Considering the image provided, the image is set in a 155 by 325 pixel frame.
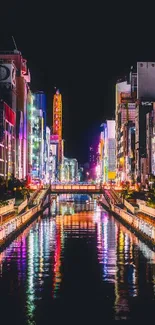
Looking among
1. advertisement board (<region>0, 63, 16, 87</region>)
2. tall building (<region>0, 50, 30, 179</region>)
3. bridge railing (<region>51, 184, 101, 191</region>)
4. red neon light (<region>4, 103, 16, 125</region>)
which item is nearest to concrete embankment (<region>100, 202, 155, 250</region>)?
bridge railing (<region>51, 184, 101, 191</region>)

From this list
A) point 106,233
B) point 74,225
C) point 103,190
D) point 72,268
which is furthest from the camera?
point 103,190

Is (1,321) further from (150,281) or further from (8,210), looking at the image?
(8,210)

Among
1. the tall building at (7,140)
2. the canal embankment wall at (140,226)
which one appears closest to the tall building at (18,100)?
the tall building at (7,140)

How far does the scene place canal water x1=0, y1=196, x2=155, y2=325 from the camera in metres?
23.9

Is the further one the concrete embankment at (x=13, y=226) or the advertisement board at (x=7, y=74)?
the advertisement board at (x=7, y=74)

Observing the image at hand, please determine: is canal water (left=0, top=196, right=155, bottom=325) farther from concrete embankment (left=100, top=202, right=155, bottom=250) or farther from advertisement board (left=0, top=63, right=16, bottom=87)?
advertisement board (left=0, top=63, right=16, bottom=87)

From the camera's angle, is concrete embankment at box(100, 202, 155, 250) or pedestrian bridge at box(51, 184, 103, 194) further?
pedestrian bridge at box(51, 184, 103, 194)

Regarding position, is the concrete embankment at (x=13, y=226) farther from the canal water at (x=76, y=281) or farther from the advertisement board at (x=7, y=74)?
the advertisement board at (x=7, y=74)

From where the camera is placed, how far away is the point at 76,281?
31.7 m

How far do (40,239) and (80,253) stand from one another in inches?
443

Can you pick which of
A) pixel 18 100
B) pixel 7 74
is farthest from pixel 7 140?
pixel 18 100

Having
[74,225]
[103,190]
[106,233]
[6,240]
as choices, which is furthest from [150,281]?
[103,190]

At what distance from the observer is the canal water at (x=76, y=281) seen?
2389 cm

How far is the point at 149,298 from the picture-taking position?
88.1 ft
